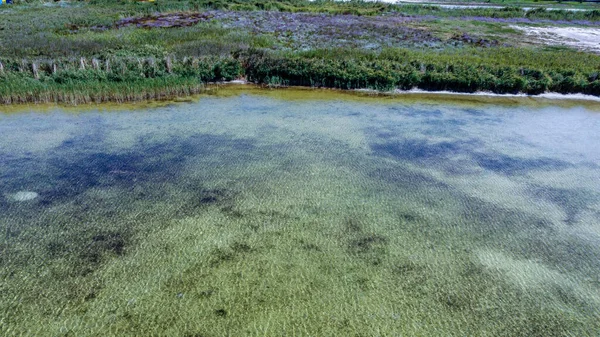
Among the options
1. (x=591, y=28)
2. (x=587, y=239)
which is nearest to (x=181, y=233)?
(x=587, y=239)

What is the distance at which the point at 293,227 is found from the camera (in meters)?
8.43

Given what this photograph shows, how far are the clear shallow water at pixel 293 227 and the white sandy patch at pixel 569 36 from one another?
16.1 metres

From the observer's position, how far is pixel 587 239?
27.6ft

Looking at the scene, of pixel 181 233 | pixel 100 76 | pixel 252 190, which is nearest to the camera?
pixel 181 233

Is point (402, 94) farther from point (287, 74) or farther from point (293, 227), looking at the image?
point (293, 227)

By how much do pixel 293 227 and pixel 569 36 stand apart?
31.9 meters

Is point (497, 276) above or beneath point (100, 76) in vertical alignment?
beneath

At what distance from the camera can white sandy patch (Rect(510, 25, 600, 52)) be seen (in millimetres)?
27269

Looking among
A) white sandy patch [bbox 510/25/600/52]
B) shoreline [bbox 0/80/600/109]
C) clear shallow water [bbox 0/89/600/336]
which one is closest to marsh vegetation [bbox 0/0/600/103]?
shoreline [bbox 0/80/600/109]

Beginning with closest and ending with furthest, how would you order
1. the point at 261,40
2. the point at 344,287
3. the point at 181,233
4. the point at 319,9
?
1. the point at 344,287
2. the point at 181,233
3. the point at 261,40
4. the point at 319,9

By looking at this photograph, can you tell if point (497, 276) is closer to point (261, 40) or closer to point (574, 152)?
point (574, 152)

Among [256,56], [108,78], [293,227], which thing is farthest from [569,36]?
[293,227]

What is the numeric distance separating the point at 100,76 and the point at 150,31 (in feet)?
34.1

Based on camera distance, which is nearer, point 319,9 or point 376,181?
point 376,181
